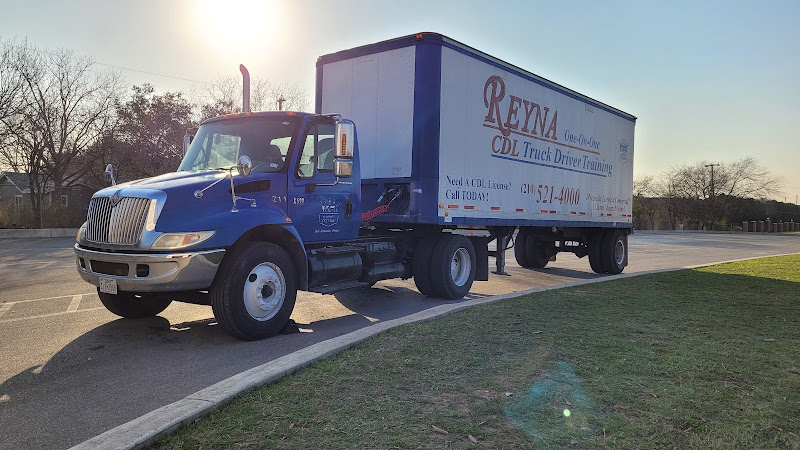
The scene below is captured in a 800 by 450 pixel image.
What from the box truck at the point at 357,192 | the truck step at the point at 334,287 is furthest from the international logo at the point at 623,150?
the truck step at the point at 334,287

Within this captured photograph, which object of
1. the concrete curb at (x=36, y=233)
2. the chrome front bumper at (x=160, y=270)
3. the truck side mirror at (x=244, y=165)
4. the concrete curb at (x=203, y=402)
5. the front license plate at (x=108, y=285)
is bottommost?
the concrete curb at (x=203, y=402)

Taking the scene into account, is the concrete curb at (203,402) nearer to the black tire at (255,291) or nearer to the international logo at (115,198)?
the black tire at (255,291)

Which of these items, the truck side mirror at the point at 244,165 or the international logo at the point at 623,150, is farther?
the international logo at the point at 623,150

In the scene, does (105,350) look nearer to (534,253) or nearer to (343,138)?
(343,138)

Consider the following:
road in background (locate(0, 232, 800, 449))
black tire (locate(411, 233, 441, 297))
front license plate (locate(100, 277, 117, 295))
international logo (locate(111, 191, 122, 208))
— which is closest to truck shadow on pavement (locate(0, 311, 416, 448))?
road in background (locate(0, 232, 800, 449))

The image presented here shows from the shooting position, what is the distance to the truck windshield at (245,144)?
279 inches

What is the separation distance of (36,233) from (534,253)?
21789 millimetres

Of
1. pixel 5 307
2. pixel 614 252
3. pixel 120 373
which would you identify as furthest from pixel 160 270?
pixel 614 252

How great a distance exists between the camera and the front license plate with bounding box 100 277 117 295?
232 inches

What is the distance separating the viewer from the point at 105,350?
577 centimetres

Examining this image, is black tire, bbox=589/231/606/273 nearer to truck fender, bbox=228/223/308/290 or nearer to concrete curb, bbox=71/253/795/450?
truck fender, bbox=228/223/308/290

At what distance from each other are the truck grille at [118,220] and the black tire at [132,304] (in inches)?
38.1

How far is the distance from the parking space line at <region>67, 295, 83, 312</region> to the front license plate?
2135 mm

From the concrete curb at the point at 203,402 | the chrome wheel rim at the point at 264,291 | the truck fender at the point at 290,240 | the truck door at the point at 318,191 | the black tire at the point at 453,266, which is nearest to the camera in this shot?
the concrete curb at the point at 203,402
